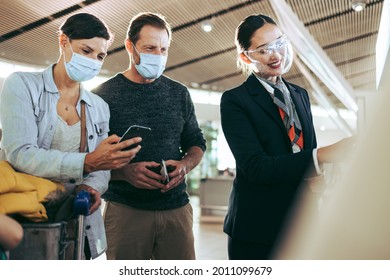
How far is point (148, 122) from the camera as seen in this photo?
1484 mm

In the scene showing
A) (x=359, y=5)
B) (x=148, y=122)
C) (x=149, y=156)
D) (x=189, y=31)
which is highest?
(x=359, y=5)

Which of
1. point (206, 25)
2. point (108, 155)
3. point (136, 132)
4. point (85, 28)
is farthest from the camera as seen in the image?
point (206, 25)

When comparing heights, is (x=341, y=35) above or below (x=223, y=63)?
above

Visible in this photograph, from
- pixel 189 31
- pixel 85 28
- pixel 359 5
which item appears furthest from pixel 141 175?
pixel 359 5

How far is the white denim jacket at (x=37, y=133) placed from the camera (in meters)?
1.08

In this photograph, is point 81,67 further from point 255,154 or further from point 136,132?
point 255,154

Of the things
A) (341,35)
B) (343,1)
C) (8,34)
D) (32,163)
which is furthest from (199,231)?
(32,163)

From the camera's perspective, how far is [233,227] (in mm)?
1246

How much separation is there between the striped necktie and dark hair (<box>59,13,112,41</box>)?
Result: 0.56 meters

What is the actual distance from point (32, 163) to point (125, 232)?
0.53m

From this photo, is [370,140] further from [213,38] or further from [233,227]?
[213,38]

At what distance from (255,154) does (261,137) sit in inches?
2.9

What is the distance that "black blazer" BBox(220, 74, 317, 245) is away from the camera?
46.8 inches

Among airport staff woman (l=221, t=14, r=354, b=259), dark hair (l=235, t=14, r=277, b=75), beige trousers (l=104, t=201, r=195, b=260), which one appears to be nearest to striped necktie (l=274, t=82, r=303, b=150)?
airport staff woman (l=221, t=14, r=354, b=259)
